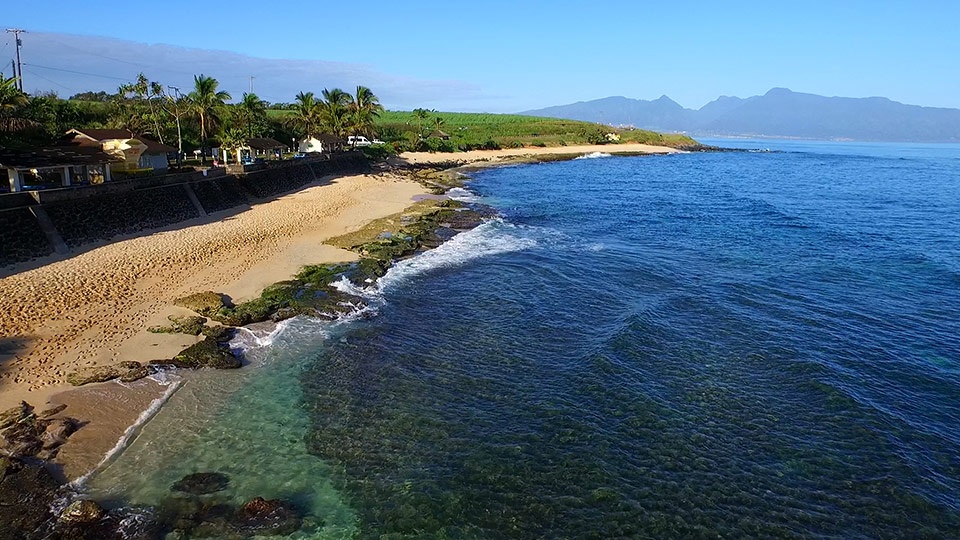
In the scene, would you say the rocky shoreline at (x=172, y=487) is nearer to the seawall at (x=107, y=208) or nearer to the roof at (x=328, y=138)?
the seawall at (x=107, y=208)

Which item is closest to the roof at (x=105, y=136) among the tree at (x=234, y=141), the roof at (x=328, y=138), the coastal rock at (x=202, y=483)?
the tree at (x=234, y=141)

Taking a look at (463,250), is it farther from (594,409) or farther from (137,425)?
(137,425)

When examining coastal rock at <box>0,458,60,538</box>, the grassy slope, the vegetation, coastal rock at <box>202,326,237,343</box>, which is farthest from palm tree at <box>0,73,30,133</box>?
the grassy slope

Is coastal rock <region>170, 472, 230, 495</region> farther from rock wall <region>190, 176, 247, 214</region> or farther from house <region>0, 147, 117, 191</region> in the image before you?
rock wall <region>190, 176, 247, 214</region>

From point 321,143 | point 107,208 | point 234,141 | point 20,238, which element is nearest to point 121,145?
point 234,141

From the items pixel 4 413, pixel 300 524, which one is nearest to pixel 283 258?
pixel 4 413
